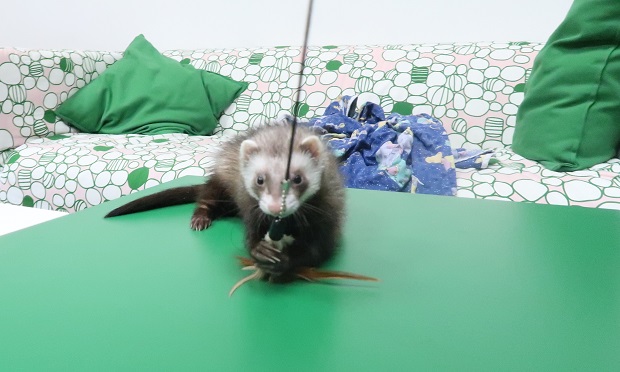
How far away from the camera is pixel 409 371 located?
34 cm

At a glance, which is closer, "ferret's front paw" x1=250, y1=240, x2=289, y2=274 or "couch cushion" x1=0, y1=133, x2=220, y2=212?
"ferret's front paw" x1=250, y1=240, x2=289, y2=274

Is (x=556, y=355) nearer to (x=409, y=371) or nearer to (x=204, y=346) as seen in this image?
(x=409, y=371)

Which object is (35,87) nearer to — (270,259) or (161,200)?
(161,200)

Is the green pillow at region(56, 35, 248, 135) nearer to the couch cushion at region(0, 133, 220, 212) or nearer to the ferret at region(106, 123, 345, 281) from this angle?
the couch cushion at region(0, 133, 220, 212)

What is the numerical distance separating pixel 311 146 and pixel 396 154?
661mm

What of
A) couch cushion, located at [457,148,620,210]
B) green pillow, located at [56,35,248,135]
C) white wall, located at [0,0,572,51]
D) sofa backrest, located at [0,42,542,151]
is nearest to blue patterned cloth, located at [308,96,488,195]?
couch cushion, located at [457,148,620,210]

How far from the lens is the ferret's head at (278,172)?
0.46m

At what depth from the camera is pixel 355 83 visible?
1.83 metres

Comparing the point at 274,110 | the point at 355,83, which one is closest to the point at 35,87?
the point at 274,110

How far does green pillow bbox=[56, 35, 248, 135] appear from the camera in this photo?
1893 millimetres

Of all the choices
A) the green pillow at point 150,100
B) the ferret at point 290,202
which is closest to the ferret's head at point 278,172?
the ferret at point 290,202

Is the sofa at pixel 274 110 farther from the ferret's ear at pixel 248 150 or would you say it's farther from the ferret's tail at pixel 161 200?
the ferret's ear at pixel 248 150

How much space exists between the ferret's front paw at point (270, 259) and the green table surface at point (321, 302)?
2 cm

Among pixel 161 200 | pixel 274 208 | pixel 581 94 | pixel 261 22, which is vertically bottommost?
pixel 161 200
